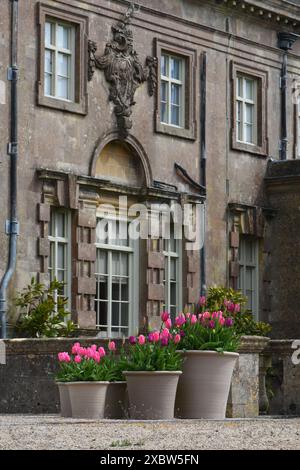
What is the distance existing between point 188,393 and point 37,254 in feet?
29.3

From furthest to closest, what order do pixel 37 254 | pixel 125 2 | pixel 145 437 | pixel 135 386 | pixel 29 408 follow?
1. pixel 125 2
2. pixel 37 254
3. pixel 29 408
4. pixel 135 386
5. pixel 145 437

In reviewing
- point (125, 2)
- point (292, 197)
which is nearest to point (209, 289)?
point (292, 197)

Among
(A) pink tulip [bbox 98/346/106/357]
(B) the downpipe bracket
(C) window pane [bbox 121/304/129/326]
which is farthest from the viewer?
(C) window pane [bbox 121/304/129/326]

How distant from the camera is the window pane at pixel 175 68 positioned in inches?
1264

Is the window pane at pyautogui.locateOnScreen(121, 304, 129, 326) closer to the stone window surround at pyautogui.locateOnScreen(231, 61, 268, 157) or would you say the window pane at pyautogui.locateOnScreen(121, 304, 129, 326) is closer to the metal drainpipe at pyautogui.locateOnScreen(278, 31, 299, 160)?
the stone window surround at pyautogui.locateOnScreen(231, 61, 268, 157)

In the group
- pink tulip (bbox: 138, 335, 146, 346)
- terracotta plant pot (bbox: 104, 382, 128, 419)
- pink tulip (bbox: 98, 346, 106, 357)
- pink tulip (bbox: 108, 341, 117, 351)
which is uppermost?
pink tulip (bbox: 138, 335, 146, 346)

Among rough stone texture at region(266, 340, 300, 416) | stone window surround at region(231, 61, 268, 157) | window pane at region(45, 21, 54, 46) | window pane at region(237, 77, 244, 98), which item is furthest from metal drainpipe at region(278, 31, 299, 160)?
rough stone texture at region(266, 340, 300, 416)

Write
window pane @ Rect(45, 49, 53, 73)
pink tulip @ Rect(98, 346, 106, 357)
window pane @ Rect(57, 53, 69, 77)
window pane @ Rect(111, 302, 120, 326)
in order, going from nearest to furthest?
pink tulip @ Rect(98, 346, 106, 357) < window pane @ Rect(45, 49, 53, 73) < window pane @ Rect(57, 53, 69, 77) < window pane @ Rect(111, 302, 120, 326)

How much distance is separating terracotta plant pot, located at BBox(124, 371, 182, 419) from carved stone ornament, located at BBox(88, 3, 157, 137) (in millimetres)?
11547

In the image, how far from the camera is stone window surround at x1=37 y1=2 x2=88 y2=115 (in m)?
28.3

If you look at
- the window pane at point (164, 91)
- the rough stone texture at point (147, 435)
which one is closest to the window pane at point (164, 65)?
the window pane at point (164, 91)

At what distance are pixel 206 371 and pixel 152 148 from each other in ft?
39.8

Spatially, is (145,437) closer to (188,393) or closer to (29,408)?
(188,393)

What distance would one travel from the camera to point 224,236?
32.8 metres
